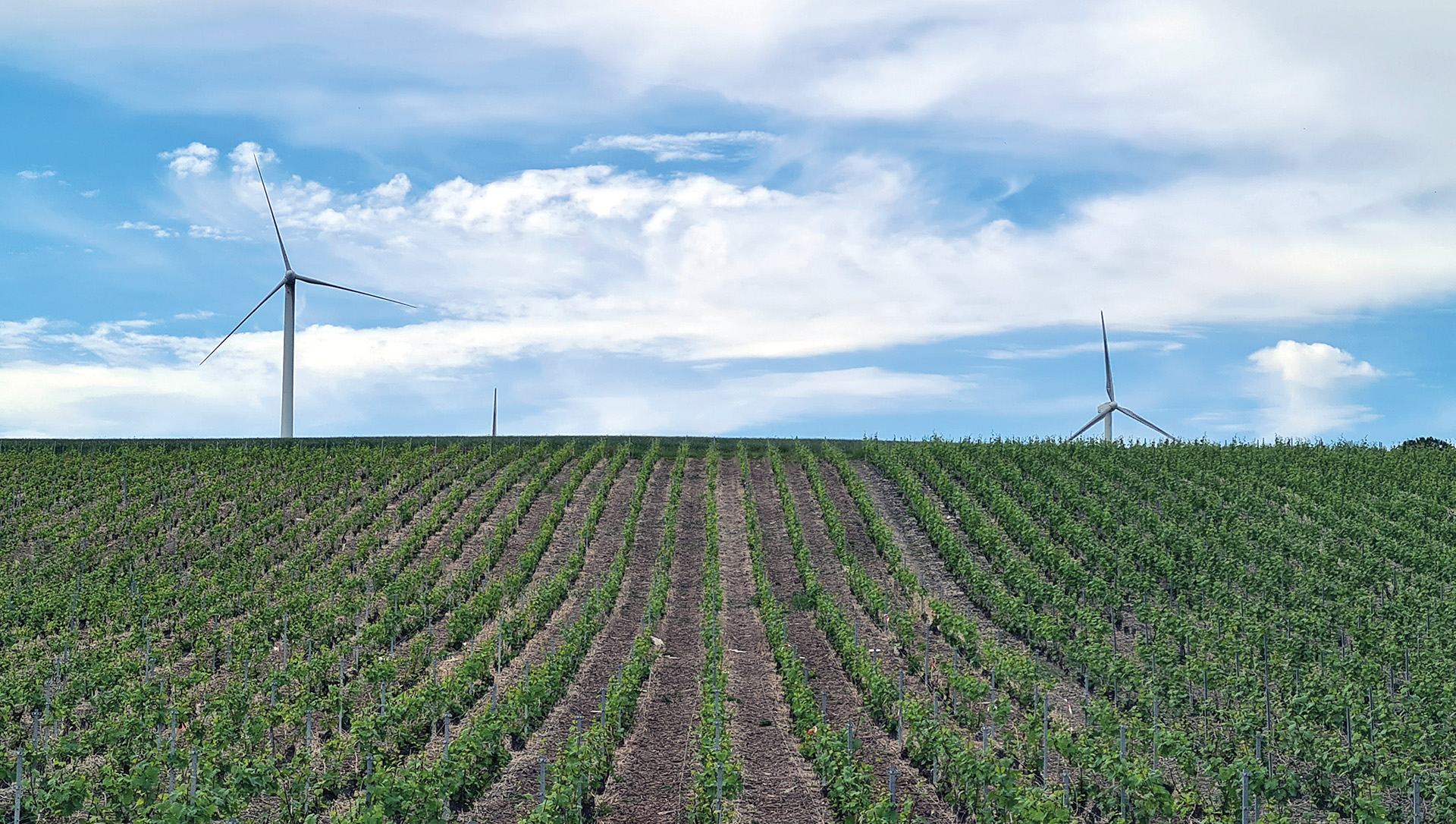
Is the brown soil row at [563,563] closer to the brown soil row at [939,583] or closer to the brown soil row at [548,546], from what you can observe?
the brown soil row at [548,546]

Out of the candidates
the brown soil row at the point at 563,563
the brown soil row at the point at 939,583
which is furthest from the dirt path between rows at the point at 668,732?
the brown soil row at the point at 939,583

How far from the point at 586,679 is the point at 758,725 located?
5011 millimetres

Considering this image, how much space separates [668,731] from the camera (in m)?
20.7

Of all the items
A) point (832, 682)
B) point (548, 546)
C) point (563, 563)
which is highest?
point (548, 546)

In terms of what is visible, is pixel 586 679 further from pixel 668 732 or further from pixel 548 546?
pixel 548 546

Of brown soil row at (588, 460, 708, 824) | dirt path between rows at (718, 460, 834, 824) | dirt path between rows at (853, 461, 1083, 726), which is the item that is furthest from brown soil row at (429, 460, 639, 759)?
dirt path between rows at (853, 461, 1083, 726)

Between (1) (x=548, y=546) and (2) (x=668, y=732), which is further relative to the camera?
(1) (x=548, y=546)

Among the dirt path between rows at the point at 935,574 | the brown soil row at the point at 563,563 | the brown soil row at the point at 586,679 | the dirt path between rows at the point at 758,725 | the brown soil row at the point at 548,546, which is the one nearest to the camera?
the dirt path between rows at the point at 758,725

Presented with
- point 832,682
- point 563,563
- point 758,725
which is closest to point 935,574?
point 832,682

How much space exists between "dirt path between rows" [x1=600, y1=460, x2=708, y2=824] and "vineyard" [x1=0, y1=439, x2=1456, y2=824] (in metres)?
0.11

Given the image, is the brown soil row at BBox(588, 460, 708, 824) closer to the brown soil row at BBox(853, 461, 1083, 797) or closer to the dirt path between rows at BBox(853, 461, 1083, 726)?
the brown soil row at BBox(853, 461, 1083, 797)

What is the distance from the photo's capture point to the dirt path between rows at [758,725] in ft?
56.7

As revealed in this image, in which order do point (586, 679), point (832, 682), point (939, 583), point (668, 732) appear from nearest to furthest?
point (668, 732)
point (586, 679)
point (832, 682)
point (939, 583)

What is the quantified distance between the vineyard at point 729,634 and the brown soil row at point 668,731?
0.34 ft
